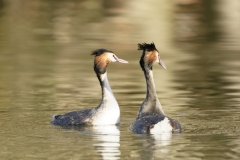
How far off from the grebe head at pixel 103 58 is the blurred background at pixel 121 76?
3.00 feet

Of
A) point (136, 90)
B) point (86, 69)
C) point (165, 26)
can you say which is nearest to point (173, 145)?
point (136, 90)

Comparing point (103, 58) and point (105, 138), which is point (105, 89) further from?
point (105, 138)

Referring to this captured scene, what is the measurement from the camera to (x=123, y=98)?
17031 mm

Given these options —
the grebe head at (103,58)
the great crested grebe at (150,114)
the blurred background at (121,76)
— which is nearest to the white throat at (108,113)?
the blurred background at (121,76)

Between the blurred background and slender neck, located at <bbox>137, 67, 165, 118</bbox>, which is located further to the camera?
slender neck, located at <bbox>137, 67, 165, 118</bbox>

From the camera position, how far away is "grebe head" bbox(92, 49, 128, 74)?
15023 mm

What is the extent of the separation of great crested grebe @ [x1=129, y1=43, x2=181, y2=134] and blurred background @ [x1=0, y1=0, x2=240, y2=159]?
0.83ft

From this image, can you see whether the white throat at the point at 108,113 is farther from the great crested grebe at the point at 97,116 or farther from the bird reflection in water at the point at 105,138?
the bird reflection in water at the point at 105,138

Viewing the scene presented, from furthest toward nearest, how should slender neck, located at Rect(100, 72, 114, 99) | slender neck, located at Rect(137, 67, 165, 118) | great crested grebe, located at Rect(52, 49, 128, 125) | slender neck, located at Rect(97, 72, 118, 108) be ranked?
slender neck, located at Rect(100, 72, 114, 99), slender neck, located at Rect(97, 72, 118, 108), great crested grebe, located at Rect(52, 49, 128, 125), slender neck, located at Rect(137, 67, 165, 118)

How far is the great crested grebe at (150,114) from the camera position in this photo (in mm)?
13148

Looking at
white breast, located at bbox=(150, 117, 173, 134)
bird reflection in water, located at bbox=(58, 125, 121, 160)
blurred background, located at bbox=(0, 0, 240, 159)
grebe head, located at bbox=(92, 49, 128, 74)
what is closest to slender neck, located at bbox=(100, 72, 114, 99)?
grebe head, located at bbox=(92, 49, 128, 74)

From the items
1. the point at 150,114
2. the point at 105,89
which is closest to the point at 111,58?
the point at 105,89

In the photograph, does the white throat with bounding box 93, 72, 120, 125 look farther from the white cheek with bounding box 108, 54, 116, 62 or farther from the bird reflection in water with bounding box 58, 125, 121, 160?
the white cheek with bounding box 108, 54, 116, 62

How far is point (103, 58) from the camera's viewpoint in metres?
15.1
